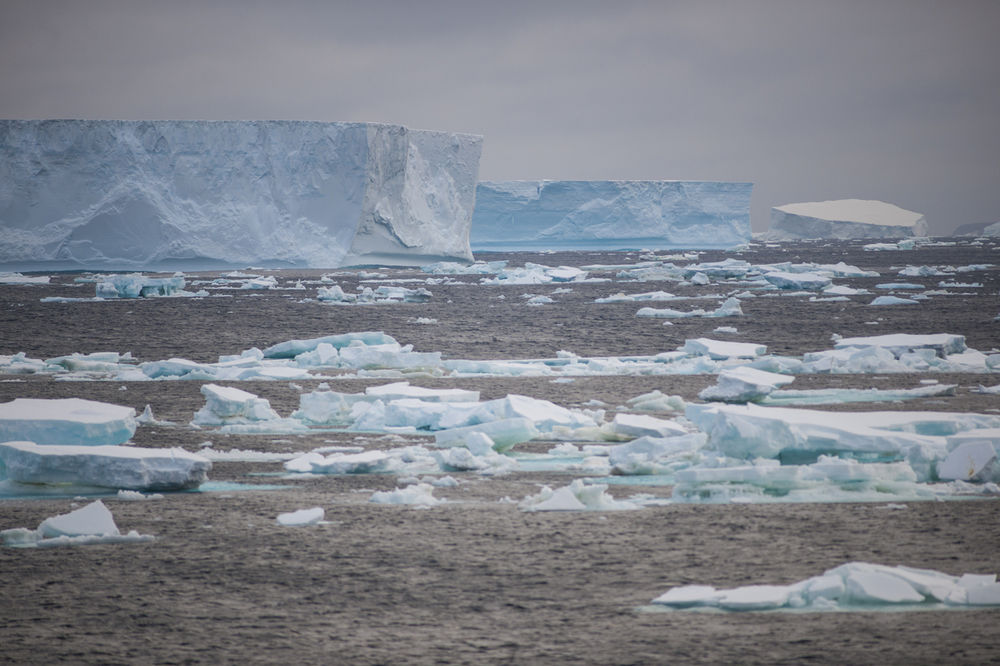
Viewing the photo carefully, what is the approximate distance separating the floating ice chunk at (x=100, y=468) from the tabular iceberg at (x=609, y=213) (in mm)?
34329

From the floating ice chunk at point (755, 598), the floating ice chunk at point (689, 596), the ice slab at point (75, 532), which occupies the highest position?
the floating ice chunk at point (755, 598)

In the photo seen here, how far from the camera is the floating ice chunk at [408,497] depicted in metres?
3.91

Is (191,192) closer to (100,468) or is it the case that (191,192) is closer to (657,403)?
(657,403)

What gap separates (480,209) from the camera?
130ft

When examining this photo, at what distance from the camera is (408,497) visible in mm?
3932

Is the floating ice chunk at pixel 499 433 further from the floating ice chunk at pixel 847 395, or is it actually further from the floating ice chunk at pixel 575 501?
the floating ice chunk at pixel 847 395

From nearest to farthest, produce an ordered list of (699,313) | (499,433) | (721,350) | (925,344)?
(499,433) < (925,344) < (721,350) < (699,313)

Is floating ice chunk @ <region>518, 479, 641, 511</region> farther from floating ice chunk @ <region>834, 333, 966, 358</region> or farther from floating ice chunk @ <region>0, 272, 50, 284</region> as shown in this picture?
floating ice chunk @ <region>0, 272, 50, 284</region>

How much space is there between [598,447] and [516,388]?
2.08 metres

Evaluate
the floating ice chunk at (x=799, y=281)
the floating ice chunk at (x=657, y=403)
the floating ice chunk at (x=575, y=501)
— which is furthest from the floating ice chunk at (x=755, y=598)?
the floating ice chunk at (x=799, y=281)

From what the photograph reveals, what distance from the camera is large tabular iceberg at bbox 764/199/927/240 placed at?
56.6 m

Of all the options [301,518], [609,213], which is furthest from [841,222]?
[301,518]

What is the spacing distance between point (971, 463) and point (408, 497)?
7.08 feet

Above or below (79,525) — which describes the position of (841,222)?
above
